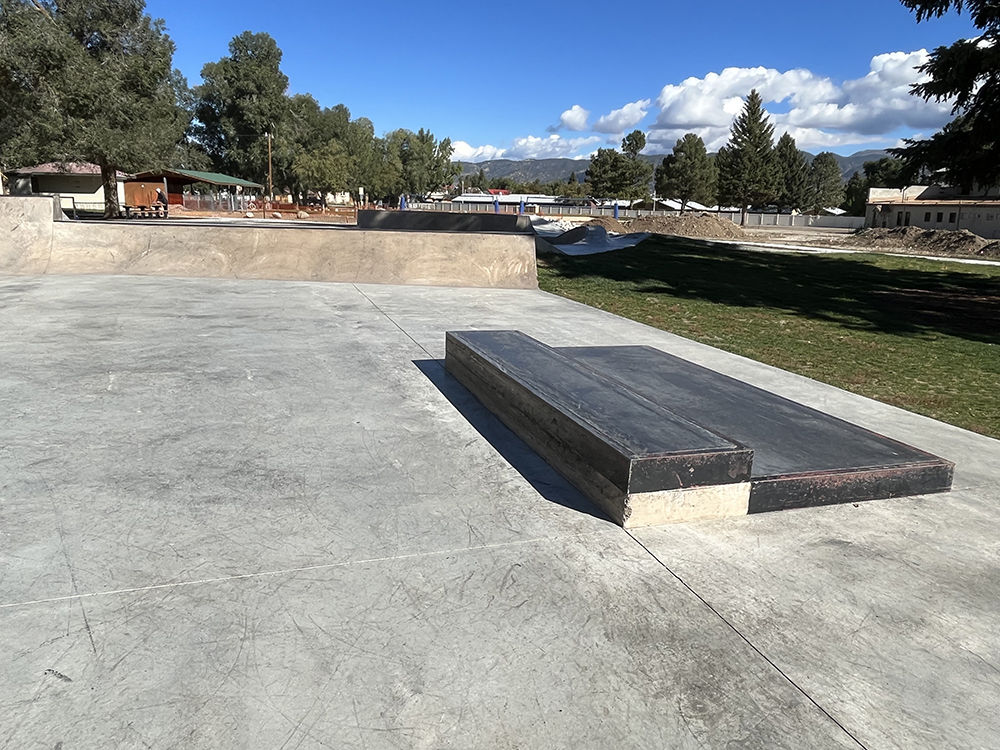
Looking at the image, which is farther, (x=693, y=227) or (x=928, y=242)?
(x=693, y=227)

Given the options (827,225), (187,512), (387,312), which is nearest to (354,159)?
(827,225)

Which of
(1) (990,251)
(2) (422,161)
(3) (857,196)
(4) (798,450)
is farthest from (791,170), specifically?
(4) (798,450)

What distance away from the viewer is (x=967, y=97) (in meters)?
14.5

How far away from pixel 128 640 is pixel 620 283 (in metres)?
13.5

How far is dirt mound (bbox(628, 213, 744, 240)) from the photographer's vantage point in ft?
130

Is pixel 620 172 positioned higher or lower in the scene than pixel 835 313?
higher

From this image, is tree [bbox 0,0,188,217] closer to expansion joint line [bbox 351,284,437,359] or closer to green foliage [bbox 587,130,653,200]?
expansion joint line [bbox 351,284,437,359]

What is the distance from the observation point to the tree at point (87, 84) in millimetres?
27391

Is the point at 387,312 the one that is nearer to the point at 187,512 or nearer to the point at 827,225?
the point at 187,512

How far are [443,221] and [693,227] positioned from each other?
2502cm

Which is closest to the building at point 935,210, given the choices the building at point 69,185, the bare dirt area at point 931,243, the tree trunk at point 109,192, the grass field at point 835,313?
the bare dirt area at point 931,243

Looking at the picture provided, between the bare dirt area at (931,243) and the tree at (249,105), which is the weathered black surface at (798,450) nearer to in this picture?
the bare dirt area at (931,243)

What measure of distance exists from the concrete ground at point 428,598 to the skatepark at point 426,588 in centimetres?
1

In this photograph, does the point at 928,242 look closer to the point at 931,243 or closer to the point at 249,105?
the point at 931,243
